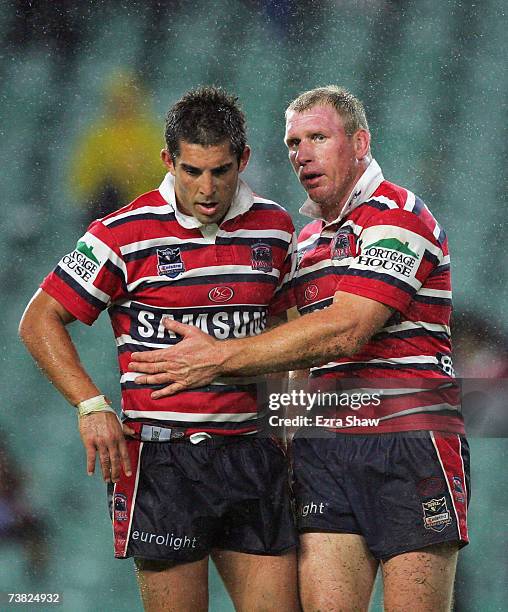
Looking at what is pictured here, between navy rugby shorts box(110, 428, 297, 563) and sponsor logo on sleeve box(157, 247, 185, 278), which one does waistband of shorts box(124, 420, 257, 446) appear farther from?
sponsor logo on sleeve box(157, 247, 185, 278)

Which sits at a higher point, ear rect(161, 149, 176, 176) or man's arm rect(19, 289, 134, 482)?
ear rect(161, 149, 176, 176)

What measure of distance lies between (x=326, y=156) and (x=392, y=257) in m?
0.33

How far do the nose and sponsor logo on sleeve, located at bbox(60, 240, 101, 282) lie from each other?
261 millimetres

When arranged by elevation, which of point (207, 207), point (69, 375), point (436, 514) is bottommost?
point (436, 514)

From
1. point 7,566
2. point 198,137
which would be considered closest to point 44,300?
point 198,137

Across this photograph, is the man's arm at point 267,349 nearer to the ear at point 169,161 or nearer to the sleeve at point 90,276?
the sleeve at point 90,276

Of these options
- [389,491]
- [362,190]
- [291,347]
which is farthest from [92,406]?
[362,190]

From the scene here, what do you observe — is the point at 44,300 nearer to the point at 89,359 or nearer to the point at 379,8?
the point at 89,359

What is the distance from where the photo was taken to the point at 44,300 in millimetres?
2227

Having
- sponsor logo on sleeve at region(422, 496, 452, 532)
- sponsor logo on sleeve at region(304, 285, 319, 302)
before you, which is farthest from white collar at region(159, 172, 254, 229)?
sponsor logo on sleeve at region(422, 496, 452, 532)

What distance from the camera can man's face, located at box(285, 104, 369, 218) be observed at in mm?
2395

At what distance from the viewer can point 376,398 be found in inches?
89.2

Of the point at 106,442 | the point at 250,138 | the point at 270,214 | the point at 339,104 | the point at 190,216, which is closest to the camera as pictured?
the point at 106,442

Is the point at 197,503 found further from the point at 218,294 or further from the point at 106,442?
the point at 218,294
